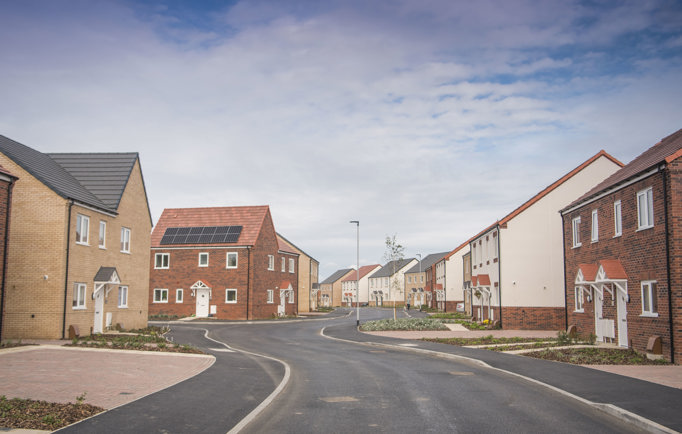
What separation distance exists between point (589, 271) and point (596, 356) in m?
5.81

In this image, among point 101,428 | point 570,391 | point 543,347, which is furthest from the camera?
point 543,347

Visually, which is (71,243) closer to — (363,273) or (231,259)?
(231,259)

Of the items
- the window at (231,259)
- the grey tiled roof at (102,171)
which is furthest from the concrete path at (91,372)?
the window at (231,259)

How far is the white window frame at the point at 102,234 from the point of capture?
91.0 feet

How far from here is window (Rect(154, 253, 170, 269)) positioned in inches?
1971

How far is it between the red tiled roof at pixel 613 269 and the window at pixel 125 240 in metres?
23.2

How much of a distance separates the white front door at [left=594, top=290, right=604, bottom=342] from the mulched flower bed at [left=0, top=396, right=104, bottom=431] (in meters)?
20.1

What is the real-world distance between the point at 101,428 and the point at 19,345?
45.1 feet

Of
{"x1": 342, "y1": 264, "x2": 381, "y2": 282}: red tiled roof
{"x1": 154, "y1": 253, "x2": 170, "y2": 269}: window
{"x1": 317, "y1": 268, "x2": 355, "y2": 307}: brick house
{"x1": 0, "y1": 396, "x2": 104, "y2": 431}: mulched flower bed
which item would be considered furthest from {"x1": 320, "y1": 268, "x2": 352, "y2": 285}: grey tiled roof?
{"x1": 0, "y1": 396, "x2": 104, "y2": 431}: mulched flower bed

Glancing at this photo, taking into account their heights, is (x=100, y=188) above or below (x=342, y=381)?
above

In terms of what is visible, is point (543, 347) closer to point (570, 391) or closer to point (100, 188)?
point (570, 391)

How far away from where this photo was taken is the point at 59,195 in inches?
953

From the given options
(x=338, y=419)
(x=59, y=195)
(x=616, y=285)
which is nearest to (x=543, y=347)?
(x=616, y=285)

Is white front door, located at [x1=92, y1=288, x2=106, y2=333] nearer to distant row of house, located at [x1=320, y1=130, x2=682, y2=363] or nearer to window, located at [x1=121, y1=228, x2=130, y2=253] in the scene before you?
window, located at [x1=121, y1=228, x2=130, y2=253]
